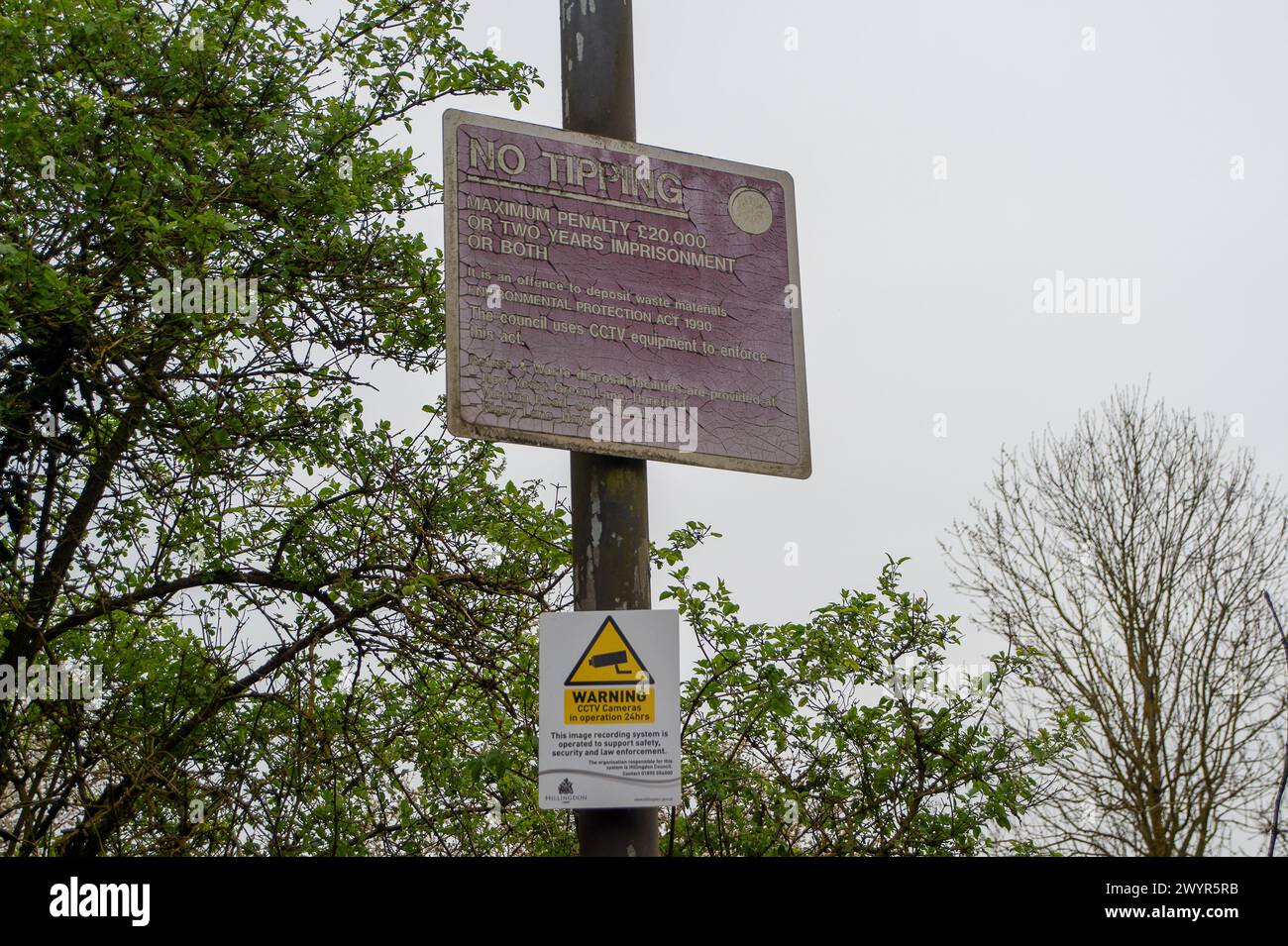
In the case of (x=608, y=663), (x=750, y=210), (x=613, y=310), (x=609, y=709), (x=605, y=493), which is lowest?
(x=609, y=709)

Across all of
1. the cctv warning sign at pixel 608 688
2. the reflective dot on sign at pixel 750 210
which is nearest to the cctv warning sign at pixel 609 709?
the cctv warning sign at pixel 608 688

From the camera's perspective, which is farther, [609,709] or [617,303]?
[617,303]

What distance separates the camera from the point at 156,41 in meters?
8.34

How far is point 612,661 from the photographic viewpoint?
3463mm

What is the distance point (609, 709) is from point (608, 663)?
0.12 m

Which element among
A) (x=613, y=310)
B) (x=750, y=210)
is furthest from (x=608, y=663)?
(x=750, y=210)

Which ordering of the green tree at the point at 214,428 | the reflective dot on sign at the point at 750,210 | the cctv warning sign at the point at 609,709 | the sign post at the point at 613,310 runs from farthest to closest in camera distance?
the green tree at the point at 214,428
the reflective dot on sign at the point at 750,210
the sign post at the point at 613,310
the cctv warning sign at the point at 609,709

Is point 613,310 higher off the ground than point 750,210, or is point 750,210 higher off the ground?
point 750,210

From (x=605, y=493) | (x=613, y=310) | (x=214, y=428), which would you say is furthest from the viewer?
(x=214, y=428)

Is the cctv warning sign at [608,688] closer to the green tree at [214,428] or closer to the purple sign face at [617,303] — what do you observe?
the purple sign face at [617,303]

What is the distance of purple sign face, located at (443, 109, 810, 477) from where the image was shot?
3.67m

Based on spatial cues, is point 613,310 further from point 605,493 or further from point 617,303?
point 605,493

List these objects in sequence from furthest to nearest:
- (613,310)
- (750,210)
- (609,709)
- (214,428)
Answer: (214,428)
(750,210)
(613,310)
(609,709)

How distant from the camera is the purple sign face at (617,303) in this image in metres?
3.67
